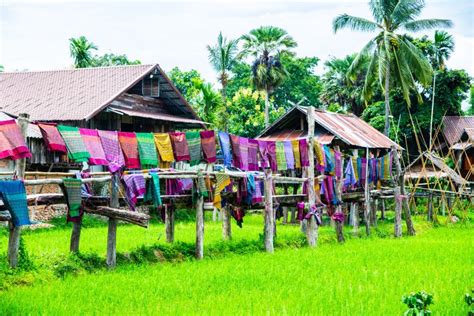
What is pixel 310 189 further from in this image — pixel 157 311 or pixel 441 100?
A: pixel 441 100

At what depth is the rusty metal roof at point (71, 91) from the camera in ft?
62.7

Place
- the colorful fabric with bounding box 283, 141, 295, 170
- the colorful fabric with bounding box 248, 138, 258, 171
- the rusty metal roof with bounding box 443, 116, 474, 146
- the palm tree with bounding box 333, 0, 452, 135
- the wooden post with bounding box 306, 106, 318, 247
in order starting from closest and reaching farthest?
1. the colorful fabric with bounding box 248, 138, 258, 171
2. the colorful fabric with bounding box 283, 141, 295, 170
3. the wooden post with bounding box 306, 106, 318, 247
4. the palm tree with bounding box 333, 0, 452, 135
5. the rusty metal roof with bounding box 443, 116, 474, 146

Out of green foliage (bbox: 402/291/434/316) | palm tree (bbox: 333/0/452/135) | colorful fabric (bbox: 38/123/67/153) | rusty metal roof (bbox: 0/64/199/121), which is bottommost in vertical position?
green foliage (bbox: 402/291/434/316)

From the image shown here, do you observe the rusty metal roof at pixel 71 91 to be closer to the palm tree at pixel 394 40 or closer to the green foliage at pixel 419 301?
the palm tree at pixel 394 40

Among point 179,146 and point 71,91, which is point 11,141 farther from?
point 71,91

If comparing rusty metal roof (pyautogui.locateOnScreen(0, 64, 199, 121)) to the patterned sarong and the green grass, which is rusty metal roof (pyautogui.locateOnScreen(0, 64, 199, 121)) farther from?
the patterned sarong

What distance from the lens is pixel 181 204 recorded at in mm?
12547

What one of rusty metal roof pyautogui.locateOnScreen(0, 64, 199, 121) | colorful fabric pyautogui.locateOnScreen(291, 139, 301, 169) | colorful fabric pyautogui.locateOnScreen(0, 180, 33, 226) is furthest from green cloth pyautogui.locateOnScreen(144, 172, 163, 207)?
rusty metal roof pyautogui.locateOnScreen(0, 64, 199, 121)

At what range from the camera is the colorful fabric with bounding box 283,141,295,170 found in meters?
14.8

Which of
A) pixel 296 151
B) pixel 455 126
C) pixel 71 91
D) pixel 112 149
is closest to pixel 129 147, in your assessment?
pixel 112 149

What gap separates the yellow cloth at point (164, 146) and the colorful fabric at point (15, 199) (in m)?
Result: 3.02

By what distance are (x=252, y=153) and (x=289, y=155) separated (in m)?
1.44

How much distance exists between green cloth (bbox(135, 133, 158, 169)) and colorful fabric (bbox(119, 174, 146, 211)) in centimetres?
29

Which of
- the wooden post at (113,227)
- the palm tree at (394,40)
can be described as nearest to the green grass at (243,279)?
the wooden post at (113,227)
